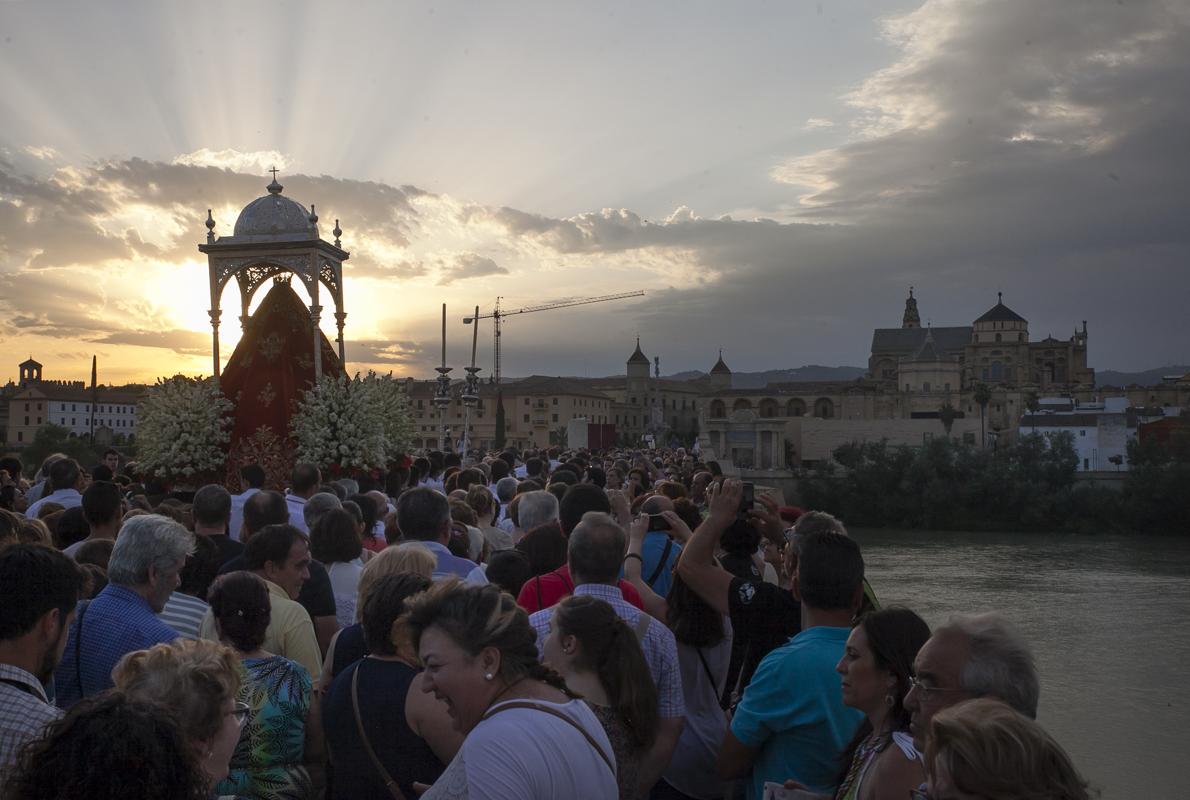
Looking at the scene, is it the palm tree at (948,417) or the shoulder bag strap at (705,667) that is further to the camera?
the palm tree at (948,417)

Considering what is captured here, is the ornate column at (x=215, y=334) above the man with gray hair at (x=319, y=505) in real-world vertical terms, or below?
above

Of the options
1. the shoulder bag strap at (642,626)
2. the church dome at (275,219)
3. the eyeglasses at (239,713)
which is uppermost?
the church dome at (275,219)

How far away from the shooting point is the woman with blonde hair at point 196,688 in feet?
8.84

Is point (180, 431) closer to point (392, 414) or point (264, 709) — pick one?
point (392, 414)

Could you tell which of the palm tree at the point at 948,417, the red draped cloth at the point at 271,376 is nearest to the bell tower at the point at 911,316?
the palm tree at the point at 948,417

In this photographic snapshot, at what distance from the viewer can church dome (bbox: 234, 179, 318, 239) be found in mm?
14016

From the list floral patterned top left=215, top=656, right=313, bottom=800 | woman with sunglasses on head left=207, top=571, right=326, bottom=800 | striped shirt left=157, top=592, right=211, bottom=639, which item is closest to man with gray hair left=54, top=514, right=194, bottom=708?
striped shirt left=157, top=592, right=211, bottom=639

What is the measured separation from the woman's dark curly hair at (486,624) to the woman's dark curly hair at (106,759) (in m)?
0.96

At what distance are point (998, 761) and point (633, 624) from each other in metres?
2.07

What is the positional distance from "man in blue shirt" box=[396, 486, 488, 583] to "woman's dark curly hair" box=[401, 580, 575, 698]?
281 cm

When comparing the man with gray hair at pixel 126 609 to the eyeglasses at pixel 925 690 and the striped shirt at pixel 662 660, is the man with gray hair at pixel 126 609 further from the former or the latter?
the eyeglasses at pixel 925 690

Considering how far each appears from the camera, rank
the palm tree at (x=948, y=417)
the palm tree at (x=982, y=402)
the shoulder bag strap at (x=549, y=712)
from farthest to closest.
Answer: the palm tree at (x=982, y=402) → the palm tree at (x=948, y=417) → the shoulder bag strap at (x=549, y=712)

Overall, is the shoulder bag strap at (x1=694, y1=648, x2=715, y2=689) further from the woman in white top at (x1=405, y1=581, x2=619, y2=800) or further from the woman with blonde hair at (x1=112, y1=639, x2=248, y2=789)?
the woman with blonde hair at (x1=112, y1=639, x2=248, y2=789)

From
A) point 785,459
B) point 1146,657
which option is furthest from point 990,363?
point 1146,657
